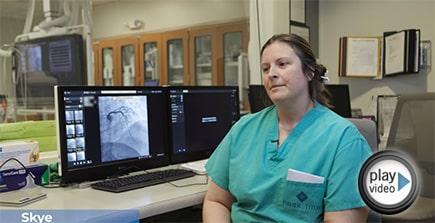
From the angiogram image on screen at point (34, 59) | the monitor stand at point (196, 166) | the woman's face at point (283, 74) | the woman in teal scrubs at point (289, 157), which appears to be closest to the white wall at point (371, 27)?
the monitor stand at point (196, 166)

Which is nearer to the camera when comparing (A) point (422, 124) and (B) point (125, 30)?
(A) point (422, 124)

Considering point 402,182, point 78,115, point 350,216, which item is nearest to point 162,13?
point 78,115

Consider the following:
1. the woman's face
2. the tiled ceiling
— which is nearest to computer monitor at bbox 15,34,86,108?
the tiled ceiling

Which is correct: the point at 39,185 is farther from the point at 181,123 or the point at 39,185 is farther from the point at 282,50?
the point at 282,50

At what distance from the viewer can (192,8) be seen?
4621mm

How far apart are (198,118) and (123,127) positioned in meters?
0.39

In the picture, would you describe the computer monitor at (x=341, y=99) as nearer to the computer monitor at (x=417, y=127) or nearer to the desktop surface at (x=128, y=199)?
the computer monitor at (x=417, y=127)

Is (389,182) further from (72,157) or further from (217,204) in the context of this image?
(72,157)

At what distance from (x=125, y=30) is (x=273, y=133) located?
15.2 feet

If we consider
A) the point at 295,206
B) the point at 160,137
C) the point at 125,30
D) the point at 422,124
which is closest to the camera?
the point at 295,206

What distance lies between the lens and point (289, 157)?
3.97ft

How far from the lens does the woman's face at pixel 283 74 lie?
123cm

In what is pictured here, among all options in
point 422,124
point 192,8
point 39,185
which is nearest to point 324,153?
point 422,124

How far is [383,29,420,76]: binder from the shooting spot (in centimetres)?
277
